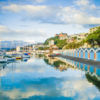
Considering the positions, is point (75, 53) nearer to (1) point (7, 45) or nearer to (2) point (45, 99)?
(2) point (45, 99)

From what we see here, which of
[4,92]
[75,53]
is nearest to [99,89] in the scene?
[4,92]

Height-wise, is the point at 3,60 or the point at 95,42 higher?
the point at 95,42

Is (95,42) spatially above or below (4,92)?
above

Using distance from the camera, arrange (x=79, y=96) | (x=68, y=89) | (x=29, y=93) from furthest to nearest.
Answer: (x=68, y=89), (x=29, y=93), (x=79, y=96)

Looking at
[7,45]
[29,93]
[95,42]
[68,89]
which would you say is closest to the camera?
[29,93]

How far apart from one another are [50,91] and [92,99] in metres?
3.31

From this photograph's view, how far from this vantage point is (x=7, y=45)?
93938mm

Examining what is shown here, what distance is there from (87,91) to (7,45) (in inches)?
3384

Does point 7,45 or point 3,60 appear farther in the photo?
point 7,45

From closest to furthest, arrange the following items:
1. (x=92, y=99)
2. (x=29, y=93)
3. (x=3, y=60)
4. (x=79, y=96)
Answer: (x=92, y=99) → (x=79, y=96) → (x=29, y=93) → (x=3, y=60)

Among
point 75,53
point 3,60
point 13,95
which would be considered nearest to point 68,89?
point 13,95

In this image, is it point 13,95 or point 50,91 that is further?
point 50,91

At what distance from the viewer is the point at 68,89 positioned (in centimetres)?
1297

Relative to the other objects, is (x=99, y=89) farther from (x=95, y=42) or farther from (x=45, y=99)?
(x=95, y=42)
